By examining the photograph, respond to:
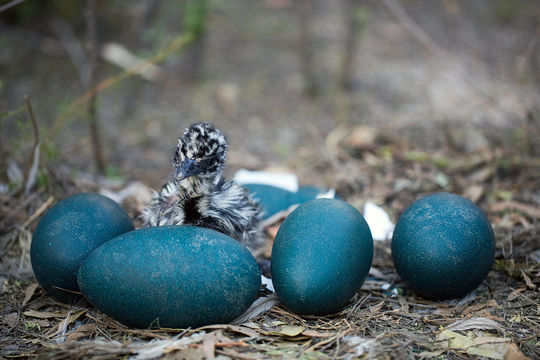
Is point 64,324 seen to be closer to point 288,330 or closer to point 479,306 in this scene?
point 288,330

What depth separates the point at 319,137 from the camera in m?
7.28

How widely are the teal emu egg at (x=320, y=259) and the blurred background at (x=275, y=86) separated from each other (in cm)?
205

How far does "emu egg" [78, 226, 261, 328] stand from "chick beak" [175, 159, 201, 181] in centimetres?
44

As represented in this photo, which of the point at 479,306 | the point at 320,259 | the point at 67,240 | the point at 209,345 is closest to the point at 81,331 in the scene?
the point at 67,240

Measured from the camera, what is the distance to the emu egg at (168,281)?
3.15m

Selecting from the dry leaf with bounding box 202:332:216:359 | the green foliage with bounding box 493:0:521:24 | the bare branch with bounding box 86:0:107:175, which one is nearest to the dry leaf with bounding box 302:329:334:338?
the dry leaf with bounding box 202:332:216:359

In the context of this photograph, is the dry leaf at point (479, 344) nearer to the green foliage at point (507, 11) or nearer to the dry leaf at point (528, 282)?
the dry leaf at point (528, 282)

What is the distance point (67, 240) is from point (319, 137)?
14.6 feet

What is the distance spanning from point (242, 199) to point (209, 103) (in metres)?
4.30

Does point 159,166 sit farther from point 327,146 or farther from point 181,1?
point 181,1

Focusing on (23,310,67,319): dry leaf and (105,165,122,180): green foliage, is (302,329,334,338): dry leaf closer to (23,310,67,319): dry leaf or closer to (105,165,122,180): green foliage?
(23,310,67,319): dry leaf

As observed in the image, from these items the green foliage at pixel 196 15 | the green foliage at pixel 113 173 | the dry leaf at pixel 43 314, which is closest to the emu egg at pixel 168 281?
the dry leaf at pixel 43 314

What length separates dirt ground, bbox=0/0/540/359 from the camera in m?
3.28

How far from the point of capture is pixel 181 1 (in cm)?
1055
